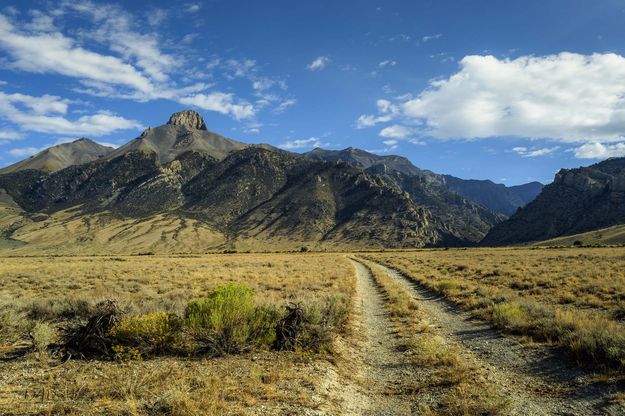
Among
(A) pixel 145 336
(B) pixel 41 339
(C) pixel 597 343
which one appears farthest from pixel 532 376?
(B) pixel 41 339

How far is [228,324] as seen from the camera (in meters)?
9.77

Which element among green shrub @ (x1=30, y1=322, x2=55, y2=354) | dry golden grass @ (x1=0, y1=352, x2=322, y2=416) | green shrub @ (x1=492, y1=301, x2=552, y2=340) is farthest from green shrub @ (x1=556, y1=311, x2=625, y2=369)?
green shrub @ (x1=30, y1=322, x2=55, y2=354)

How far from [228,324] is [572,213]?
20742 cm

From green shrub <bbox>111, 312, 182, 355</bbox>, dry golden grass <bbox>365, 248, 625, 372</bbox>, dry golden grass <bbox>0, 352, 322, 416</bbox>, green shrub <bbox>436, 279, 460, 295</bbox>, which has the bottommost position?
green shrub <bbox>436, 279, 460, 295</bbox>

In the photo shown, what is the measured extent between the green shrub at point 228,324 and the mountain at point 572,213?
18689cm

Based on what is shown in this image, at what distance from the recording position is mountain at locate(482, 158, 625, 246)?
166 meters

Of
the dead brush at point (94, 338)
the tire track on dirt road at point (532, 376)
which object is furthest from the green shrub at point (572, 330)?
the dead brush at point (94, 338)

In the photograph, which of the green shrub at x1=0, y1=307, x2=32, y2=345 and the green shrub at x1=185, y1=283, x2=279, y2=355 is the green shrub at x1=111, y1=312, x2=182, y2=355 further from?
the green shrub at x1=0, y1=307, x2=32, y2=345

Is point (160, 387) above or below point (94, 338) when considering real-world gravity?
below

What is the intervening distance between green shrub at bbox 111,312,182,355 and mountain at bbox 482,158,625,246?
→ 189m

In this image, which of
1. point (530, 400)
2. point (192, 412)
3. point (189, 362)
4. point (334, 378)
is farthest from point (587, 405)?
point (189, 362)

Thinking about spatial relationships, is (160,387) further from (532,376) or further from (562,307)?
(562,307)

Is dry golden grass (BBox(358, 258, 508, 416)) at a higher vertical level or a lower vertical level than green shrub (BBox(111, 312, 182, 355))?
lower

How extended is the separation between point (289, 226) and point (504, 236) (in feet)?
341
